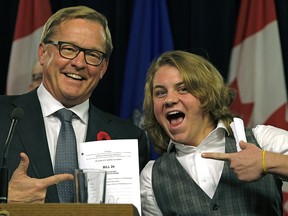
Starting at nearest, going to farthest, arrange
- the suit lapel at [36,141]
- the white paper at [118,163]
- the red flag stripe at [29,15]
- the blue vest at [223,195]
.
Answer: the white paper at [118,163]
the blue vest at [223,195]
the suit lapel at [36,141]
the red flag stripe at [29,15]

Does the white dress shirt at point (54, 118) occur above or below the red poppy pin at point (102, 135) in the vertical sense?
above

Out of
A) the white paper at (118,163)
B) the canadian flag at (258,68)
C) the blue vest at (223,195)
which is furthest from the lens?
Result: the canadian flag at (258,68)

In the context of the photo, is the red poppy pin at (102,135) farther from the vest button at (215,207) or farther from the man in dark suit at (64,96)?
the vest button at (215,207)

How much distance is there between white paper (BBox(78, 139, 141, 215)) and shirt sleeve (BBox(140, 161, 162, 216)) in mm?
343

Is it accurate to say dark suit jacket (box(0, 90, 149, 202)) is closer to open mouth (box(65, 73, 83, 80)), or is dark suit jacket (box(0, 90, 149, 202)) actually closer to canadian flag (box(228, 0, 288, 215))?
open mouth (box(65, 73, 83, 80))

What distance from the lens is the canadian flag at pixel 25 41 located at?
4.06 m

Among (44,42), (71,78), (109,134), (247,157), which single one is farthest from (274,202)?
(44,42)

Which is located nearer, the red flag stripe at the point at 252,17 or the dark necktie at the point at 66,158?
the dark necktie at the point at 66,158

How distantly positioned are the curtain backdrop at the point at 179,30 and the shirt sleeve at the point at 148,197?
57.4 inches

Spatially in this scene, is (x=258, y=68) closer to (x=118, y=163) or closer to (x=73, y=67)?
(x=73, y=67)

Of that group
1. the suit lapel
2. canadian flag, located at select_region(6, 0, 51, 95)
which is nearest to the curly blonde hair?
the suit lapel

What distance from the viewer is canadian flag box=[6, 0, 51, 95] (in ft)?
13.3

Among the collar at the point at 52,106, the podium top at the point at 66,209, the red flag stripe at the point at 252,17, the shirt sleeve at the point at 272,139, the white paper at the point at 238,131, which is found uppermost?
the red flag stripe at the point at 252,17

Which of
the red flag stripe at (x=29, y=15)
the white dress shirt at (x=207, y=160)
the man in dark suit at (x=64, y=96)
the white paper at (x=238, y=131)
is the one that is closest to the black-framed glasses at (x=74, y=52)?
the man in dark suit at (x=64, y=96)
